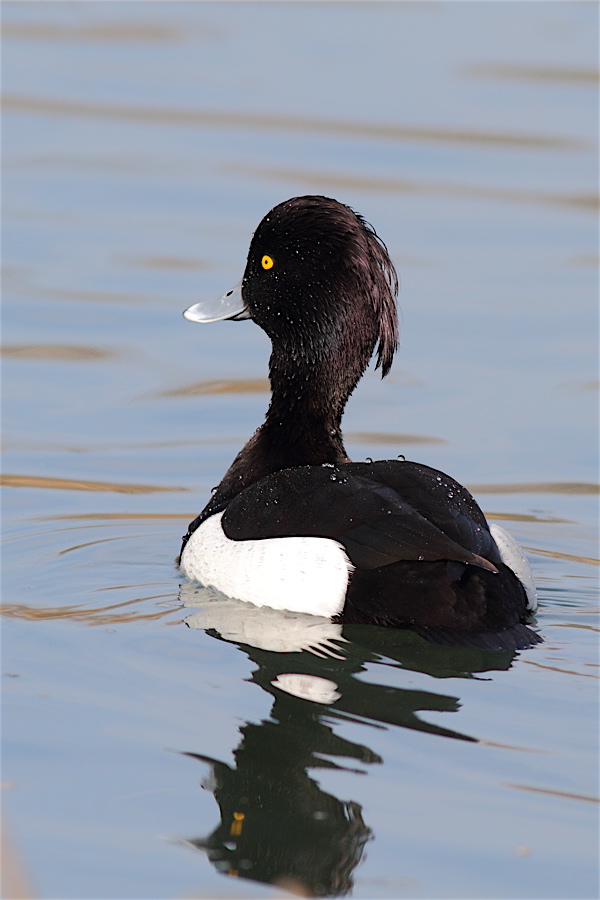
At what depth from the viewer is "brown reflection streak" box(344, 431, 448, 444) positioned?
770 centimetres

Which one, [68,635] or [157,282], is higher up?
[157,282]

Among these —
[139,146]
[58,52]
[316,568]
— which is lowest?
[316,568]

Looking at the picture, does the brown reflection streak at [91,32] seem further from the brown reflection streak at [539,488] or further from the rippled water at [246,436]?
the brown reflection streak at [539,488]

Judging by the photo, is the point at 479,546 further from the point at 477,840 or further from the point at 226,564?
the point at 477,840

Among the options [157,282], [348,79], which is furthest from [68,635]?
[348,79]

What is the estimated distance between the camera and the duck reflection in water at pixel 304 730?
3555 mm

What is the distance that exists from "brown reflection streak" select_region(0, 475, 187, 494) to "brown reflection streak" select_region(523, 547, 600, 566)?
69.3 inches

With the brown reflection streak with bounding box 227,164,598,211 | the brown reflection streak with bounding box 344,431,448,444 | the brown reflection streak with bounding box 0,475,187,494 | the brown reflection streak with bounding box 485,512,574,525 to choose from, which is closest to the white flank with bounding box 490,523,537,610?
the brown reflection streak with bounding box 485,512,574,525

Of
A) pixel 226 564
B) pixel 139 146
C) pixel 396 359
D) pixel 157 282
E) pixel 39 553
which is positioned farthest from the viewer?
pixel 139 146

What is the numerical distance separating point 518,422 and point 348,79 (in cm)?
808

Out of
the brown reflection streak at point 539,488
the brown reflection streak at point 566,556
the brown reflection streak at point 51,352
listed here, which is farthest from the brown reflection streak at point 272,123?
the brown reflection streak at point 566,556

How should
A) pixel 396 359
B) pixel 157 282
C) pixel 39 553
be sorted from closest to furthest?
pixel 39 553, pixel 396 359, pixel 157 282

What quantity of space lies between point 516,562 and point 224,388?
11.7ft

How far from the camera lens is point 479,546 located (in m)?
4.76
